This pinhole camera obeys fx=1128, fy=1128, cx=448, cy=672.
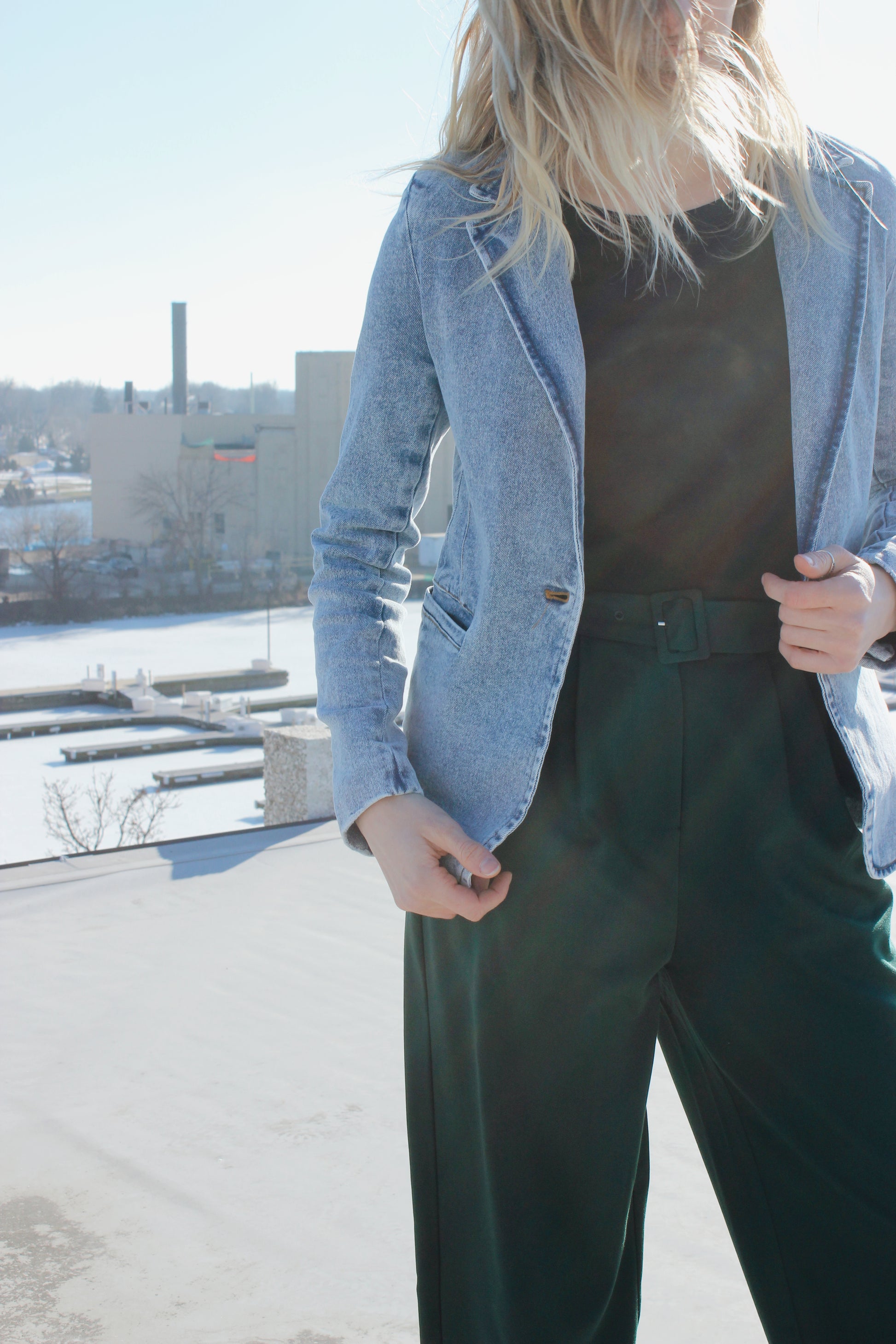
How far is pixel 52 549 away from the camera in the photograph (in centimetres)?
3816

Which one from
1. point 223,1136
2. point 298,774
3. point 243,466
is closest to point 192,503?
point 243,466

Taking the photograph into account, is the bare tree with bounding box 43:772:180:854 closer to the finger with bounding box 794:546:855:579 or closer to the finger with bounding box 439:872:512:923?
the finger with bounding box 439:872:512:923

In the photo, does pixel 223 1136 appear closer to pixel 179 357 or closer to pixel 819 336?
pixel 819 336

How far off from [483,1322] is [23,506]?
169ft

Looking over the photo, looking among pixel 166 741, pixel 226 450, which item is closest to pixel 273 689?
pixel 166 741

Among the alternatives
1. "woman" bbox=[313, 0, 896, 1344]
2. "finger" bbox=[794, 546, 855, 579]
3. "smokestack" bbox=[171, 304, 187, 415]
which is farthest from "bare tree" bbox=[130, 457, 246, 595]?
"finger" bbox=[794, 546, 855, 579]

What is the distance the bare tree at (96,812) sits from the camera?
18.2 metres

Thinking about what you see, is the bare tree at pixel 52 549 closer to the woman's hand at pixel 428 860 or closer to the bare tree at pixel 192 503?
the bare tree at pixel 192 503

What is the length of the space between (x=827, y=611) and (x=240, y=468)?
39.3m

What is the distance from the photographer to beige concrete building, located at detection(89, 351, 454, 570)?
37.8m

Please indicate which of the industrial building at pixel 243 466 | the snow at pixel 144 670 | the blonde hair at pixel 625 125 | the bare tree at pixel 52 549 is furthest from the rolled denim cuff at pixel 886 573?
the bare tree at pixel 52 549

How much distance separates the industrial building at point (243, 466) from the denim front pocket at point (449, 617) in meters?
36.9

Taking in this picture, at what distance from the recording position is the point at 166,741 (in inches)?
929

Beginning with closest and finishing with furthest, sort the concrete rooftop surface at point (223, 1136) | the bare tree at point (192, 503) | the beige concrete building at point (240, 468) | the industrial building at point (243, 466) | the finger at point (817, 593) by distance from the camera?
the finger at point (817, 593) → the concrete rooftop surface at point (223, 1136) → the industrial building at point (243, 466) → the beige concrete building at point (240, 468) → the bare tree at point (192, 503)
